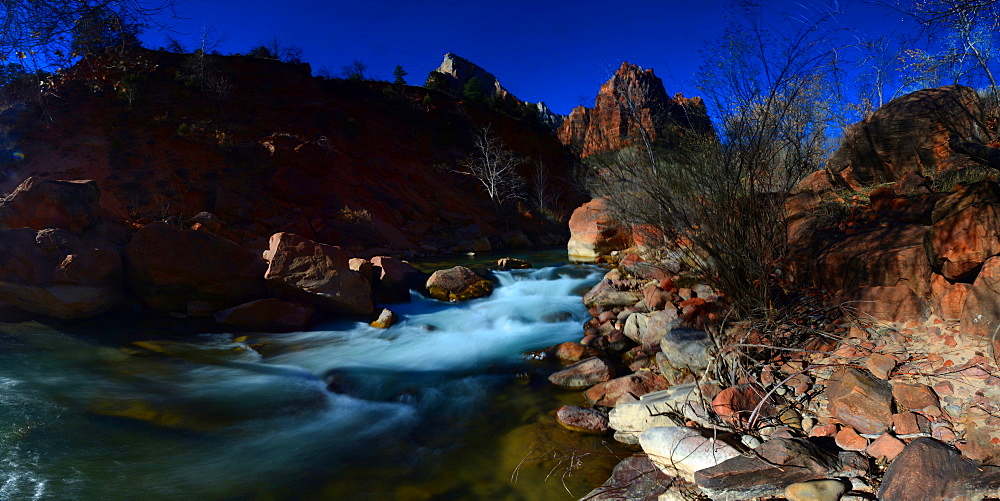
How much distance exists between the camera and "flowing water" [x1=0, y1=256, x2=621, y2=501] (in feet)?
11.3

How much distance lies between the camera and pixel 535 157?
37969 mm

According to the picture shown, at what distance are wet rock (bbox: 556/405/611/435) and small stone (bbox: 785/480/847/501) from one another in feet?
5.77

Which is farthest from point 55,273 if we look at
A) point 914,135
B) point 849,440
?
point 914,135

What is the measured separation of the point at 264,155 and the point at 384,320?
1424 cm

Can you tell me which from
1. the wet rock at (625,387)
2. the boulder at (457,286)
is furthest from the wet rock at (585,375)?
the boulder at (457,286)

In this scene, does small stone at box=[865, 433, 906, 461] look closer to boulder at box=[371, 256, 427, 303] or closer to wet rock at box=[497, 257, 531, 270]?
boulder at box=[371, 256, 427, 303]

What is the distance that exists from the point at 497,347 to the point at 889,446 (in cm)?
518

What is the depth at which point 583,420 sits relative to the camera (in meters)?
4.14

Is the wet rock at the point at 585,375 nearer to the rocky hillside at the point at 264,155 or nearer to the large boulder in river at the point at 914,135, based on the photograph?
the large boulder in river at the point at 914,135

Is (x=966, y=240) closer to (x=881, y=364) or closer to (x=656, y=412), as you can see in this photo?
(x=881, y=364)

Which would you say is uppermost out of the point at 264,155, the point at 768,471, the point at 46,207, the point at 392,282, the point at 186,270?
the point at 264,155

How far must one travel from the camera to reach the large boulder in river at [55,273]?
6598 millimetres

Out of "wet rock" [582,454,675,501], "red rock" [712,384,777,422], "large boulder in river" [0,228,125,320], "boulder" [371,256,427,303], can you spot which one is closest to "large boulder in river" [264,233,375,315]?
"boulder" [371,256,427,303]

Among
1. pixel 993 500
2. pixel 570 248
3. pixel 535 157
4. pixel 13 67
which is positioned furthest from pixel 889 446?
pixel 535 157
